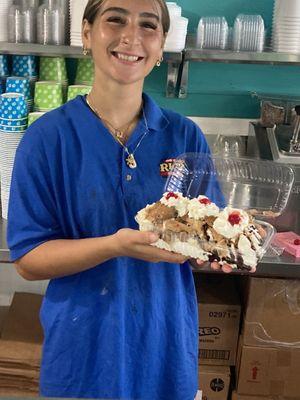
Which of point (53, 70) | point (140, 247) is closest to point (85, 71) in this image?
point (53, 70)

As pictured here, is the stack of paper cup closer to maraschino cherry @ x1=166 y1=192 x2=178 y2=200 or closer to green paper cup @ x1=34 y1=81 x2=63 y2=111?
green paper cup @ x1=34 y1=81 x2=63 y2=111

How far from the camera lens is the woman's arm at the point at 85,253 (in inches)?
38.4

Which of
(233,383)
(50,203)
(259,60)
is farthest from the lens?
(233,383)

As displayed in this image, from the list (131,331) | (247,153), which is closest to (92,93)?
(131,331)

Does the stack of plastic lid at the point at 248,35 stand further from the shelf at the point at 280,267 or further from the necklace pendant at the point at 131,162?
the necklace pendant at the point at 131,162

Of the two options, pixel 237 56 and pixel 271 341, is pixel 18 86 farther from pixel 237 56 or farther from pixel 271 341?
pixel 271 341

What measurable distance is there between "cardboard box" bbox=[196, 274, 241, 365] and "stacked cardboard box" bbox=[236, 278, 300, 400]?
58mm

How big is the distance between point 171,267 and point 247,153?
127 centimetres

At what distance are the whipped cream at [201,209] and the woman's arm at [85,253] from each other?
0.13m

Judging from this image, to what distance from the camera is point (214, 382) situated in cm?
214

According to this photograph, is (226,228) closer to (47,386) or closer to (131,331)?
(131,331)

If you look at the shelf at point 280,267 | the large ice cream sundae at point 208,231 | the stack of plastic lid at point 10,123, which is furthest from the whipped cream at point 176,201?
the stack of plastic lid at point 10,123

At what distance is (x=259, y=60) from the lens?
201 cm

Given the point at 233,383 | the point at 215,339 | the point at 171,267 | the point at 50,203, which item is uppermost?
the point at 50,203
